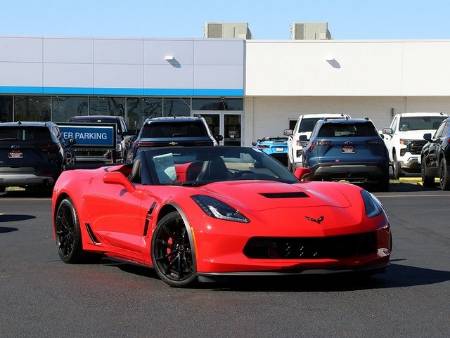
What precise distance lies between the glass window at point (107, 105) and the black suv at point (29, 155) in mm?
21714

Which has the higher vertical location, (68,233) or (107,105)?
(107,105)

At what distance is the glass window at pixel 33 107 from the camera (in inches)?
1577

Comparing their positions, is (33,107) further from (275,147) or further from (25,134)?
(25,134)

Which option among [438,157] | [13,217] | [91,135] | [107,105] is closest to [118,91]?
[107,105]

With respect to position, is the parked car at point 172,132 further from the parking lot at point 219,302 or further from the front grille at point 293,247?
the front grille at point 293,247

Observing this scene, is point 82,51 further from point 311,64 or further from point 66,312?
point 66,312

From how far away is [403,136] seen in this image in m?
23.2

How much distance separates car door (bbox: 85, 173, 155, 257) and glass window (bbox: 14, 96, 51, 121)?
32.7 metres

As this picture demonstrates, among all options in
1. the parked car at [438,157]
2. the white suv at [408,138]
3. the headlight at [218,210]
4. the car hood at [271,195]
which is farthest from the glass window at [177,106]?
the headlight at [218,210]

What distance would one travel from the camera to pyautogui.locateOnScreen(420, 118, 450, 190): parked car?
18.0 m

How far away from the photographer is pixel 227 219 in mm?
6664

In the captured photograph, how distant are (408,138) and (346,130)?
16.1ft

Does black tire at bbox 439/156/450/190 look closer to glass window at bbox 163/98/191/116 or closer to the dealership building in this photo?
the dealership building

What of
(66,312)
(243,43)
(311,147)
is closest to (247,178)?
(66,312)
